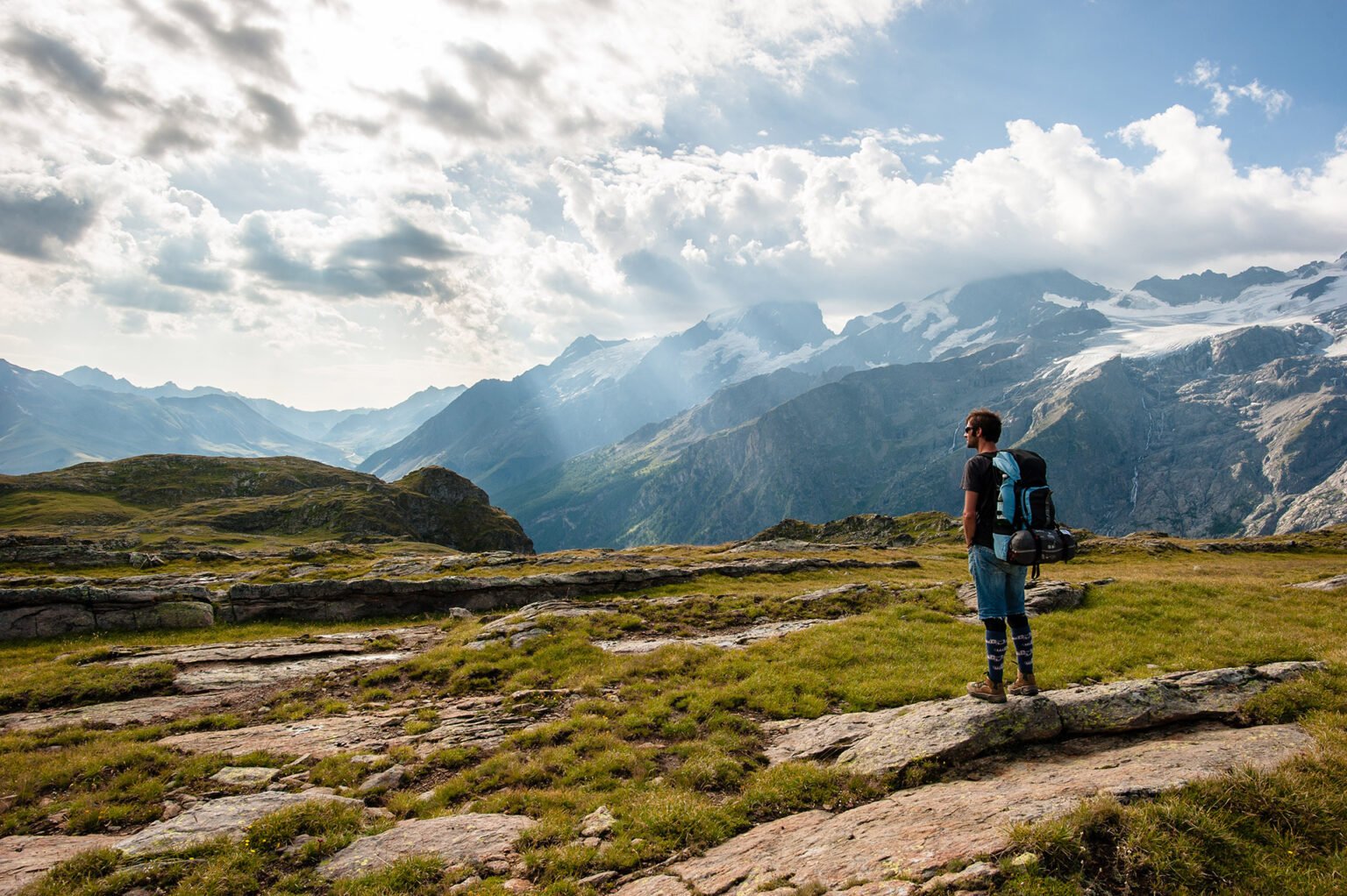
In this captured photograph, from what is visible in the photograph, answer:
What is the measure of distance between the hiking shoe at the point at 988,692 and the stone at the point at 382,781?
47.8ft

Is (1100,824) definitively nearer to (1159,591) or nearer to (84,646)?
(1159,591)

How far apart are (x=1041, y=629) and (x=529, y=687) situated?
20208mm

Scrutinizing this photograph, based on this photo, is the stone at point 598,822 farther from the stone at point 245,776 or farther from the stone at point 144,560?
the stone at point 144,560

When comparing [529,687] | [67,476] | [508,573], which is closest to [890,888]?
[529,687]

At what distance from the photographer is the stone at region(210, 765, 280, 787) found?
47.9 feet

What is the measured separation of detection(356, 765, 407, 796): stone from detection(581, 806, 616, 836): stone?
19.0 ft

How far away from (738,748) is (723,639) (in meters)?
12.4

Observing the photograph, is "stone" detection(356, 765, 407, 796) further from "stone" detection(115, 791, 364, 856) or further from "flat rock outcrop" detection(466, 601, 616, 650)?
"flat rock outcrop" detection(466, 601, 616, 650)

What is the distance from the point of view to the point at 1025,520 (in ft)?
43.7

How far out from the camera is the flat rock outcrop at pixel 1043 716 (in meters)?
12.3

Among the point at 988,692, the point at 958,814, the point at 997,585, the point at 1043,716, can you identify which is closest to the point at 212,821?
the point at 958,814

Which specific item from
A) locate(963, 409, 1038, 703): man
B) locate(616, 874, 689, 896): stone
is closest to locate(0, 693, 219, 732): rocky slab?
locate(616, 874, 689, 896): stone

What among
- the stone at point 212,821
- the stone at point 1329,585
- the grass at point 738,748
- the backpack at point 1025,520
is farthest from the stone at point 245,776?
the stone at point 1329,585

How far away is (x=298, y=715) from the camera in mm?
20031
